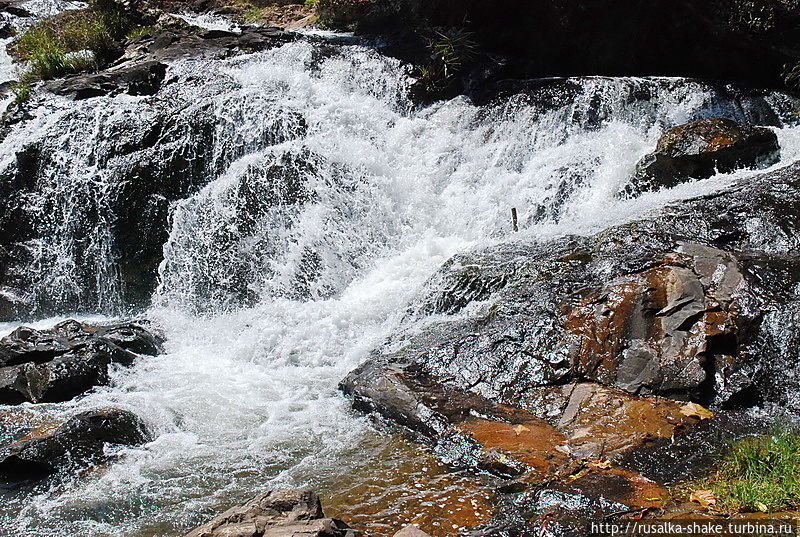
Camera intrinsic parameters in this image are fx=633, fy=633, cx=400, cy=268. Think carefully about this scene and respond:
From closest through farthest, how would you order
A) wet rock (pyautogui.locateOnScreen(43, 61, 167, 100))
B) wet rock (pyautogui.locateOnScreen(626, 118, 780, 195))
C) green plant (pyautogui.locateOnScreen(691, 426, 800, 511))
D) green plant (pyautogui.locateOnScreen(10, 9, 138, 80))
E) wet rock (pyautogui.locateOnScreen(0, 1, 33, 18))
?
green plant (pyautogui.locateOnScreen(691, 426, 800, 511)) < wet rock (pyautogui.locateOnScreen(626, 118, 780, 195)) < wet rock (pyautogui.locateOnScreen(43, 61, 167, 100)) < green plant (pyautogui.locateOnScreen(10, 9, 138, 80)) < wet rock (pyautogui.locateOnScreen(0, 1, 33, 18))

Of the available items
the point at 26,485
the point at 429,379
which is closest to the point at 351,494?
the point at 429,379

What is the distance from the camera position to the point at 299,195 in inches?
398

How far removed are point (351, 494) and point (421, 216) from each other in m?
6.04

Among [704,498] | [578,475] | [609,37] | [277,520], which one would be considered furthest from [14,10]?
[704,498]

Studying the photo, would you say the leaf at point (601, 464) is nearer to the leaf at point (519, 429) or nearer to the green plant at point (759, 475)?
the green plant at point (759, 475)

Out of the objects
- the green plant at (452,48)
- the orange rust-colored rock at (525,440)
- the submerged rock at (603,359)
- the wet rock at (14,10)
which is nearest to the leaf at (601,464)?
the submerged rock at (603,359)

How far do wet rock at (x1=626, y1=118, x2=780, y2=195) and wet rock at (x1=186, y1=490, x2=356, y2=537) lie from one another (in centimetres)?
705

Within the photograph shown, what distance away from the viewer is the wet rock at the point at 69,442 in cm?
521

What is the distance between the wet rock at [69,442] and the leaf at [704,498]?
458cm

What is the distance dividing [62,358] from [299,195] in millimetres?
4279

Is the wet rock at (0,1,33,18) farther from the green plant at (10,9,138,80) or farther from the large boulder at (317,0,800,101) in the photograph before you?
the large boulder at (317,0,800,101)

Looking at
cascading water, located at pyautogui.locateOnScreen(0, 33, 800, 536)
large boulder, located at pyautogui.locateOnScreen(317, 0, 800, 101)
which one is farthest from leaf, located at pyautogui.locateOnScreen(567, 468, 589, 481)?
large boulder, located at pyautogui.locateOnScreen(317, 0, 800, 101)

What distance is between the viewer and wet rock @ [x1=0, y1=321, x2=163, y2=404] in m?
6.80

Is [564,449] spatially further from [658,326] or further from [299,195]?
[299,195]
